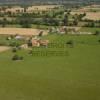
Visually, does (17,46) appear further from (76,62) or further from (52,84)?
A: (52,84)

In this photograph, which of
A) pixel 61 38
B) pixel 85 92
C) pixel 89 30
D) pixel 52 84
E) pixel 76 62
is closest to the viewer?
pixel 85 92

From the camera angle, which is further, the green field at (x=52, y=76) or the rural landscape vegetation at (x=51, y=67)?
the rural landscape vegetation at (x=51, y=67)

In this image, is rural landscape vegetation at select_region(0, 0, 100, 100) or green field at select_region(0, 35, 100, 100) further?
rural landscape vegetation at select_region(0, 0, 100, 100)

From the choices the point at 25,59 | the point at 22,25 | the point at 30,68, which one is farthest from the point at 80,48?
the point at 22,25

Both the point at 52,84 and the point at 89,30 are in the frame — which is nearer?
the point at 52,84

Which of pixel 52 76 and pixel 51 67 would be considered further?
pixel 51 67

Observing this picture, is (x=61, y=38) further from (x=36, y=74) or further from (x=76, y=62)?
(x=36, y=74)

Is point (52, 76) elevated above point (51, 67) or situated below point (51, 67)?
above

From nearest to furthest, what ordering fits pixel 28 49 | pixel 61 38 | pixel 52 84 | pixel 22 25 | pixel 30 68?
pixel 52 84
pixel 30 68
pixel 28 49
pixel 61 38
pixel 22 25
